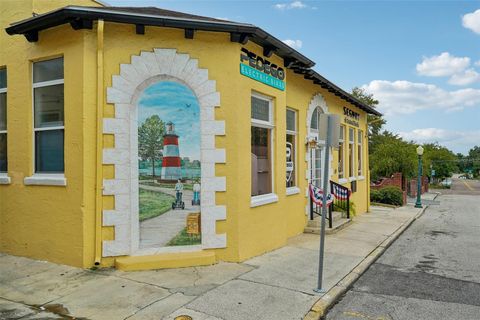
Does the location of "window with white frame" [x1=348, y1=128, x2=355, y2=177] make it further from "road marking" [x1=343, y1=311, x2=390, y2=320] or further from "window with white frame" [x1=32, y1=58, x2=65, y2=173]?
"window with white frame" [x1=32, y1=58, x2=65, y2=173]

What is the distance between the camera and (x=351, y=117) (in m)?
14.8

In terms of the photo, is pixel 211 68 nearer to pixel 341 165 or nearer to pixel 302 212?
pixel 302 212

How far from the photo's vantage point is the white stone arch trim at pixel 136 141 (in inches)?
241

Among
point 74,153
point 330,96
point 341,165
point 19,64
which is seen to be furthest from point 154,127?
point 341,165

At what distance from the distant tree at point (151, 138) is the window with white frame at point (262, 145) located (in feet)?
6.33

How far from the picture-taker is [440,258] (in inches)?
309

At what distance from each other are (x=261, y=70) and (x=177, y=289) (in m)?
4.61

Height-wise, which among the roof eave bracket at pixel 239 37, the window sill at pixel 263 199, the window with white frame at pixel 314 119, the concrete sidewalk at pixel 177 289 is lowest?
the concrete sidewalk at pixel 177 289

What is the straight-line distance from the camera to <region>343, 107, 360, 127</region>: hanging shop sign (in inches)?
557

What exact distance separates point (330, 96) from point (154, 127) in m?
7.74

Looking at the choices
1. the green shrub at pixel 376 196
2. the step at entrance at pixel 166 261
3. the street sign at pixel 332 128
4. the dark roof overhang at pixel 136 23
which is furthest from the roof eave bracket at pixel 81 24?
the green shrub at pixel 376 196

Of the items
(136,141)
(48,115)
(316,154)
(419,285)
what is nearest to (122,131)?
(136,141)

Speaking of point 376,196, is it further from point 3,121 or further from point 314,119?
point 3,121

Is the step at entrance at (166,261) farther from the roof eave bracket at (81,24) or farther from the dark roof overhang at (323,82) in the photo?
the dark roof overhang at (323,82)
